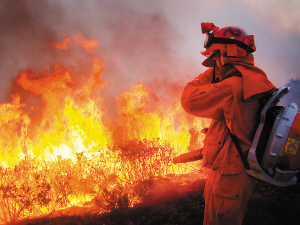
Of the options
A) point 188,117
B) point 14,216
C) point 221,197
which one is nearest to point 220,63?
point 221,197

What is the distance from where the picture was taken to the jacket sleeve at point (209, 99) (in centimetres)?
169

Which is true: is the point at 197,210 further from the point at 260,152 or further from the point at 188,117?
the point at 188,117

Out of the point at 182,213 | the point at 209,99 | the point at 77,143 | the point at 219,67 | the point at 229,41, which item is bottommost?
the point at 182,213

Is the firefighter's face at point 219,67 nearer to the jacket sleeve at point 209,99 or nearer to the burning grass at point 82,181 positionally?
the jacket sleeve at point 209,99

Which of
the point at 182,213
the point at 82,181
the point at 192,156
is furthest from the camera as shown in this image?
the point at 82,181

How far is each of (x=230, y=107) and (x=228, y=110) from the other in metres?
0.03

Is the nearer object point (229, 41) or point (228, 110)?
point (228, 110)

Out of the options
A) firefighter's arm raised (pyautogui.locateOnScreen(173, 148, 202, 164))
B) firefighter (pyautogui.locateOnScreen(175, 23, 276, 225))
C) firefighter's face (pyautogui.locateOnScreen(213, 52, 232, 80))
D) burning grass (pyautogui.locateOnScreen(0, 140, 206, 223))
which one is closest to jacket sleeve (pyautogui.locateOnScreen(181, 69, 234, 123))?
firefighter (pyautogui.locateOnScreen(175, 23, 276, 225))

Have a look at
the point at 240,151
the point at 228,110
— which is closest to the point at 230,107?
the point at 228,110

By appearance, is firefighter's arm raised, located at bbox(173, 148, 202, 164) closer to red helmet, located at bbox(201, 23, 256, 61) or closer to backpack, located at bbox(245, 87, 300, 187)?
backpack, located at bbox(245, 87, 300, 187)

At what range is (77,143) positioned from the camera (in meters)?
6.84

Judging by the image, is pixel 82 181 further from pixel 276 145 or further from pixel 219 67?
pixel 276 145

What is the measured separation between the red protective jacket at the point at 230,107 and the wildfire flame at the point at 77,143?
3.77 meters

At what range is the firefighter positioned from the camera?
169 cm
